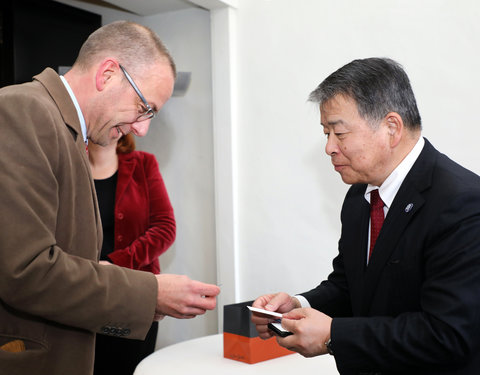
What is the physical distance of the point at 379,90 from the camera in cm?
176

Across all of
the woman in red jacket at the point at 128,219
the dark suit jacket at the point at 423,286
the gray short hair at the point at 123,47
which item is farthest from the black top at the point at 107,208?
the dark suit jacket at the point at 423,286

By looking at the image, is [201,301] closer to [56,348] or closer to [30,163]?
[56,348]

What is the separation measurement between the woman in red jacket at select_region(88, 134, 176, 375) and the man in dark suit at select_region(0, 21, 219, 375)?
1205mm

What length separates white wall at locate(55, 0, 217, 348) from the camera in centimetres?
404

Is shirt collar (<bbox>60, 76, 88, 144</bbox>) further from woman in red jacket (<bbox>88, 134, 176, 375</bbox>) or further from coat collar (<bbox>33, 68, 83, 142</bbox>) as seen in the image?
woman in red jacket (<bbox>88, 134, 176, 375</bbox>)

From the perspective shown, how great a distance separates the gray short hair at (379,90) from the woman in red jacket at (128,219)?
1557 mm

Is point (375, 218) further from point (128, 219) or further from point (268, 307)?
point (128, 219)

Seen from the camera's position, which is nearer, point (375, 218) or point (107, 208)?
point (375, 218)

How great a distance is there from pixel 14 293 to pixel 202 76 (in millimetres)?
2852

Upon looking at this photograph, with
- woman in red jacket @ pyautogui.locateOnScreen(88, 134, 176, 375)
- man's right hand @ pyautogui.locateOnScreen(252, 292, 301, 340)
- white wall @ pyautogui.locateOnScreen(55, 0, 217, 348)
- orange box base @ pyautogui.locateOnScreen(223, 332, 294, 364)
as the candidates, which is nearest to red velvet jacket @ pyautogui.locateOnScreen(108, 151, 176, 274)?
woman in red jacket @ pyautogui.locateOnScreen(88, 134, 176, 375)

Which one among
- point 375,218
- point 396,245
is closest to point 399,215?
point 396,245

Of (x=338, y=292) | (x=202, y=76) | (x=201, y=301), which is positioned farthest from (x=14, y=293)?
(x=202, y=76)

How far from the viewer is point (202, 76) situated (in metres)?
4.04

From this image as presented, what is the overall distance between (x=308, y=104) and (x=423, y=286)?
204 centimetres
